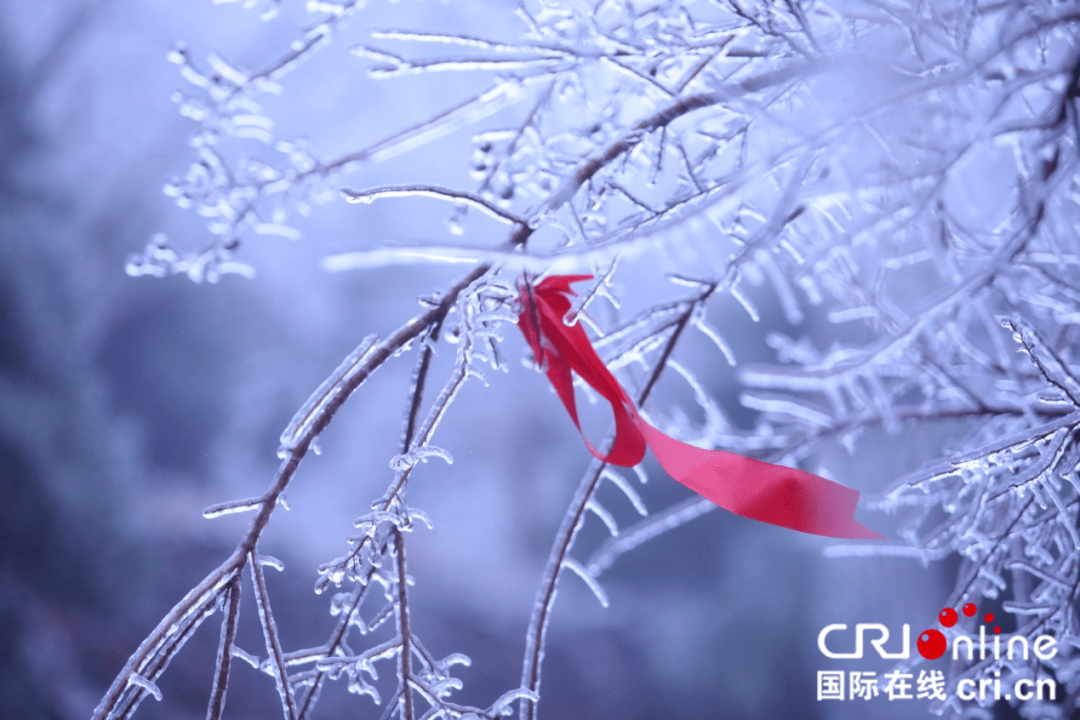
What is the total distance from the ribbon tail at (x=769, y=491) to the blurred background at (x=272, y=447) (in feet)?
3.52

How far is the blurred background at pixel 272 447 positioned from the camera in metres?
1.50

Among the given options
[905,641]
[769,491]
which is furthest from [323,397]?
[905,641]

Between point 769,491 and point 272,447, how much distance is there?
139cm

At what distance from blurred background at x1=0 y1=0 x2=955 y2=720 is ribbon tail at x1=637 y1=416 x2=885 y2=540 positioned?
3.52 feet

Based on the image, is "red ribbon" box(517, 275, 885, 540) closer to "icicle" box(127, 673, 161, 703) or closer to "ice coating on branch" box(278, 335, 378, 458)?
"ice coating on branch" box(278, 335, 378, 458)

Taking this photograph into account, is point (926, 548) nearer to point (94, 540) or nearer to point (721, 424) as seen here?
point (721, 424)

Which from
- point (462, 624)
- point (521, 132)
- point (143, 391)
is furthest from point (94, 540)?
point (521, 132)

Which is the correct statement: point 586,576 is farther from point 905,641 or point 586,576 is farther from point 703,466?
point 905,641

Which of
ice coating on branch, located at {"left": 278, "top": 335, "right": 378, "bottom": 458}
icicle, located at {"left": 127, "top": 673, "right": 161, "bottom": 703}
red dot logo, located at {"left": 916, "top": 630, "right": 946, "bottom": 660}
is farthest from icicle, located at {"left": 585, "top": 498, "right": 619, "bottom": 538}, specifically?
red dot logo, located at {"left": 916, "top": 630, "right": 946, "bottom": 660}

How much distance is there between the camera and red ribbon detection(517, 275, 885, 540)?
501mm

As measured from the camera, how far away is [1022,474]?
0.47m

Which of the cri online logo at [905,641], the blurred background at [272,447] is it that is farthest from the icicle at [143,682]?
the blurred background at [272,447]

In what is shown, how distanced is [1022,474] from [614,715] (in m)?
1.30

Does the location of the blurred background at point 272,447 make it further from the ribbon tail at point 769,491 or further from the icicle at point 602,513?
the ribbon tail at point 769,491
